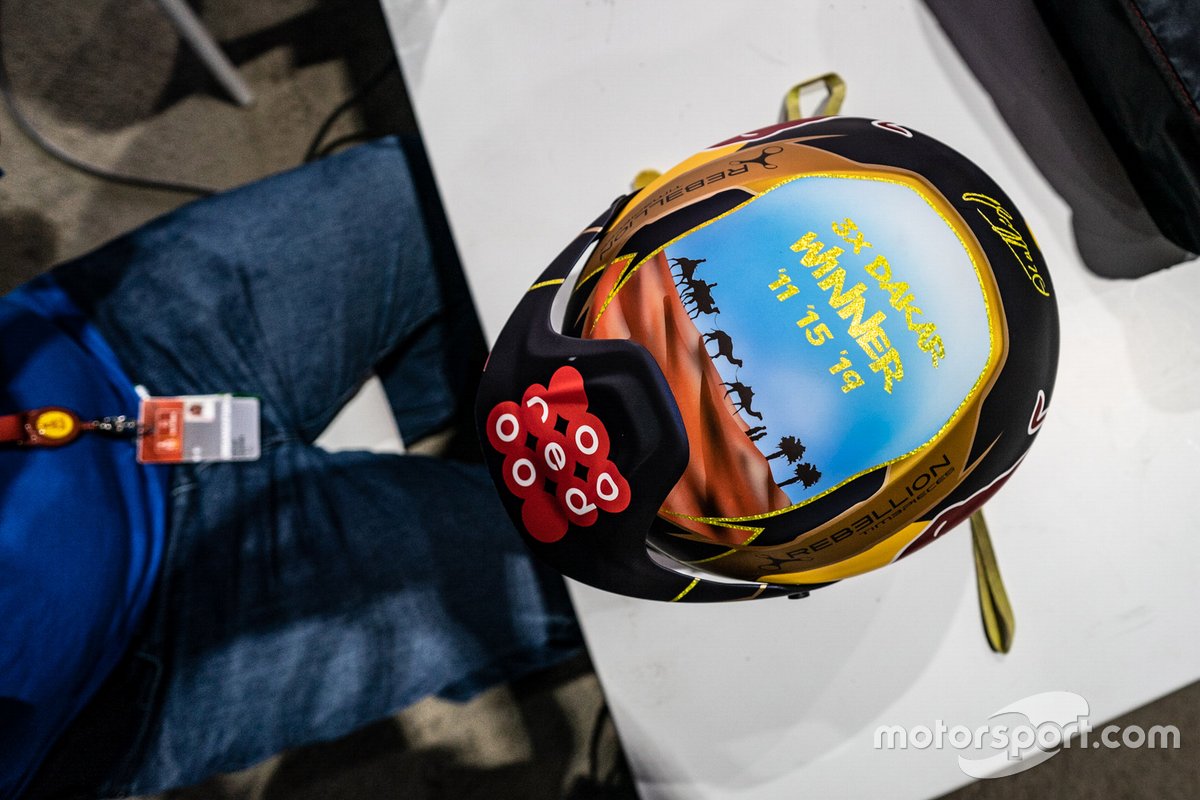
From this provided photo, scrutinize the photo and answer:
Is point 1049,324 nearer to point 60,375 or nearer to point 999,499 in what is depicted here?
point 999,499

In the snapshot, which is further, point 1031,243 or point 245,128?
point 245,128

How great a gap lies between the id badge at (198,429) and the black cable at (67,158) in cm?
61

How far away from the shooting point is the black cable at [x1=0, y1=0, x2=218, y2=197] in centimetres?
110

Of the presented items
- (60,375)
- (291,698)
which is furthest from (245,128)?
(291,698)

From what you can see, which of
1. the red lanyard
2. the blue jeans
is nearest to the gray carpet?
the blue jeans

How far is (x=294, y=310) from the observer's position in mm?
672

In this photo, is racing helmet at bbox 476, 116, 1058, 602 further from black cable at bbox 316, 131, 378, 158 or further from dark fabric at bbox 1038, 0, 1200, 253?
black cable at bbox 316, 131, 378, 158

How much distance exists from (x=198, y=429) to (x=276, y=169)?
2.10 ft

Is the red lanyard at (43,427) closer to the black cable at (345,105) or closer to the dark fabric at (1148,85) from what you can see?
the black cable at (345,105)

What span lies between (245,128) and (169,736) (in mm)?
929

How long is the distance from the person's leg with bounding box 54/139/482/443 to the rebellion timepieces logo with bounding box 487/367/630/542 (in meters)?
0.31

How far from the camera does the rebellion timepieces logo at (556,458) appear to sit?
1.36 feet

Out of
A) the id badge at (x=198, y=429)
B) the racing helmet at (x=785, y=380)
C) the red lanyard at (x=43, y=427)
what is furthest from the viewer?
the id badge at (x=198, y=429)

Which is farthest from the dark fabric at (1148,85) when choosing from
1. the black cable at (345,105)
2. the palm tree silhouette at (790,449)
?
the black cable at (345,105)
